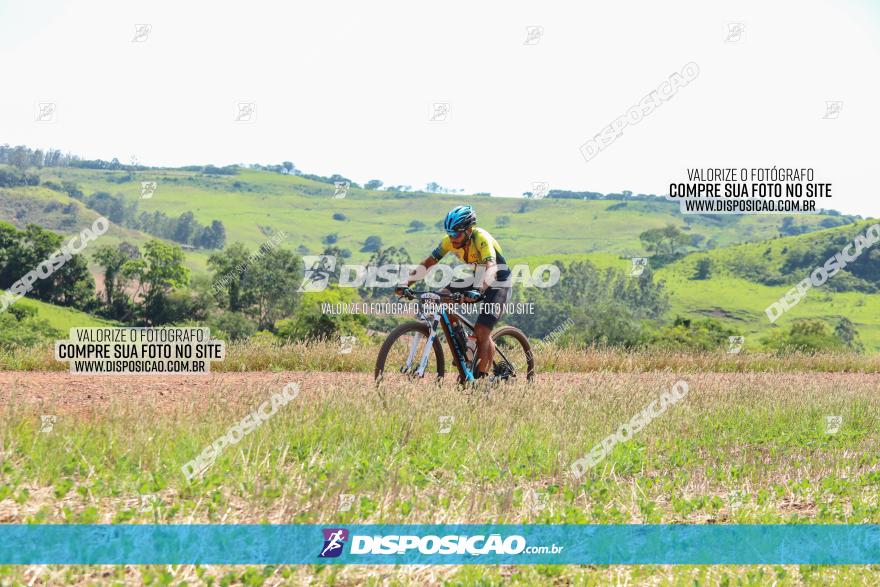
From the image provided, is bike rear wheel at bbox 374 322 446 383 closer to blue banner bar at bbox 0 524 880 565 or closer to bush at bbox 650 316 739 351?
blue banner bar at bbox 0 524 880 565

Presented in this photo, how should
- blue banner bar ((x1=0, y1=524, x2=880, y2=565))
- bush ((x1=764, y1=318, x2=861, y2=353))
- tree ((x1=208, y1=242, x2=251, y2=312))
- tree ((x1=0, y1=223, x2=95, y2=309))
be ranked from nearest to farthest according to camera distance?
blue banner bar ((x1=0, y1=524, x2=880, y2=565))
bush ((x1=764, y1=318, x2=861, y2=353))
tree ((x1=208, y1=242, x2=251, y2=312))
tree ((x1=0, y1=223, x2=95, y2=309))

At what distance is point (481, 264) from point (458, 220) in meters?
0.62

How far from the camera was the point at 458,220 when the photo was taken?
987cm

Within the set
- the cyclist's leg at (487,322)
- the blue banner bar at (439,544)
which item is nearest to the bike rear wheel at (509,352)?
the cyclist's leg at (487,322)

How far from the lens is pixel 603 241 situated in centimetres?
15812

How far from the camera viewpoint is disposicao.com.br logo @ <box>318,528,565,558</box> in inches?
222

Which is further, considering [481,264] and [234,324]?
[234,324]

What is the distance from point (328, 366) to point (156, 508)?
8.32 metres

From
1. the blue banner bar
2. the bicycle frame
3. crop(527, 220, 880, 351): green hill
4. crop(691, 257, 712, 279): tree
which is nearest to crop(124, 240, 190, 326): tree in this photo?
crop(527, 220, 880, 351): green hill

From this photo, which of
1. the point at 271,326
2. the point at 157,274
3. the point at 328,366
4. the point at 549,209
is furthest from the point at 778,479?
the point at 549,209

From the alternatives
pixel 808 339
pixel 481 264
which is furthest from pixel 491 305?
pixel 808 339

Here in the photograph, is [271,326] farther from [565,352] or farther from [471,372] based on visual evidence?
[471,372]

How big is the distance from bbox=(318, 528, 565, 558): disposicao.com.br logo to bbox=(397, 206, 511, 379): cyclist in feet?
14.6

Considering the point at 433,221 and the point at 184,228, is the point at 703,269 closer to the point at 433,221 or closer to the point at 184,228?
the point at 433,221
